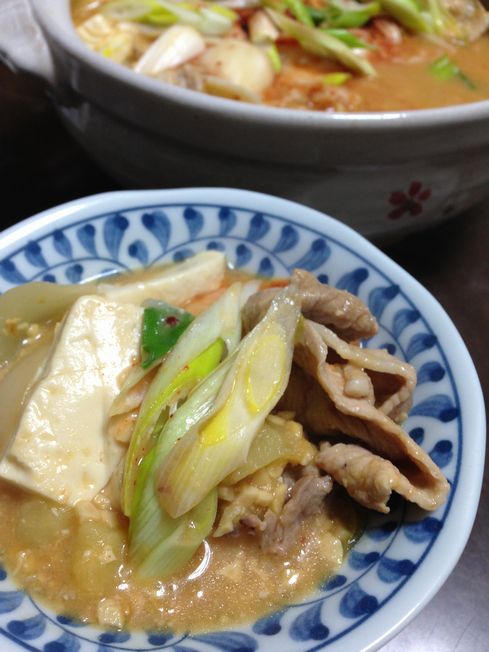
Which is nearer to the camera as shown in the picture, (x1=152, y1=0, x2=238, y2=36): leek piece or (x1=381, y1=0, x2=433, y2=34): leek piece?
(x1=152, y1=0, x2=238, y2=36): leek piece

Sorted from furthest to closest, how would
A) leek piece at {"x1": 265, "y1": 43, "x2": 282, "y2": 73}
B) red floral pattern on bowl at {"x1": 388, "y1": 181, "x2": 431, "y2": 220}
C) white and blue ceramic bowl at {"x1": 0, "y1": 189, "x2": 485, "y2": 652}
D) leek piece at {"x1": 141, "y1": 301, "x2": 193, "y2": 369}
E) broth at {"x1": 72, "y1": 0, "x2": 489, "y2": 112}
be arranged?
leek piece at {"x1": 265, "y1": 43, "x2": 282, "y2": 73}, broth at {"x1": 72, "y1": 0, "x2": 489, "y2": 112}, red floral pattern on bowl at {"x1": 388, "y1": 181, "x2": 431, "y2": 220}, leek piece at {"x1": 141, "y1": 301, "x2": 193, "y2": 369}, white and blue ceramic bowl at {"x1": 0, "y1": 189, "x2": 485, "y2": 652}

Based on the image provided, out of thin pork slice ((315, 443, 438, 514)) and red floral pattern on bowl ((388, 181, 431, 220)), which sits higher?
red floral pattern on bowl ((388, 181, 431, 220))

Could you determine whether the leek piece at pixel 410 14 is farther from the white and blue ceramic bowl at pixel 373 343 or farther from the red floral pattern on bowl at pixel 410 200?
the white and blue ceramic bowl at pixel 373 343

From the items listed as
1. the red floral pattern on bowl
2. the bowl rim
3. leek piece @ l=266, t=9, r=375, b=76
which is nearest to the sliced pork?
the bowl rim

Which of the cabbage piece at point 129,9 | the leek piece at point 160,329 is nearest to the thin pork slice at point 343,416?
the leek piece at point 160,329

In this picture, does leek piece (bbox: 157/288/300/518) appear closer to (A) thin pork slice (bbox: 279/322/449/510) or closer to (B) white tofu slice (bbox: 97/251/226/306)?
(A) thin pork slice (bbox: 279/322/449/510)

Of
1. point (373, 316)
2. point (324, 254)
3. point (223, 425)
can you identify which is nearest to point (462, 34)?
point (324, 254)

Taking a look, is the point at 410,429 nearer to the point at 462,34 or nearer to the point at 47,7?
the point at 47,7

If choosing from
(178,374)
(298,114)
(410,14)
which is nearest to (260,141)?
(298,114)
